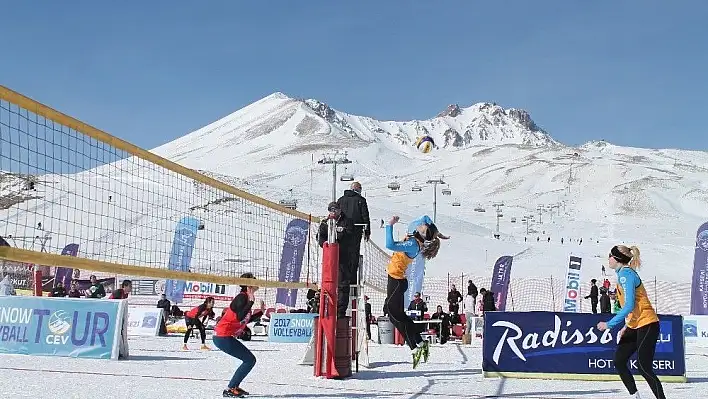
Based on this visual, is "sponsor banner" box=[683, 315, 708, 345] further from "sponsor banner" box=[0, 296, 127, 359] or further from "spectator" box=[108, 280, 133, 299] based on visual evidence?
"sponsor banner" box=[0, 296, 127, 359]

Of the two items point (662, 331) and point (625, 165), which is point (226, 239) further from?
point (625, 165)

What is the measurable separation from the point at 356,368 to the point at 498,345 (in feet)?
5.76

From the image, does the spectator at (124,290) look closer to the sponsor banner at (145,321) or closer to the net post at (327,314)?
the sponsor banner at (145,321)

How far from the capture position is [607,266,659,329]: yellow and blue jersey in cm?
668

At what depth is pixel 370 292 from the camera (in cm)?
3612

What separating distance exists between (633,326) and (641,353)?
0.81 ft

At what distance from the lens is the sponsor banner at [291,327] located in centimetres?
1748

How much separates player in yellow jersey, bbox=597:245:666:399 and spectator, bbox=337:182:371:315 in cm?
316

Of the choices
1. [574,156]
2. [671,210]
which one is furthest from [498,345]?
[574,156]

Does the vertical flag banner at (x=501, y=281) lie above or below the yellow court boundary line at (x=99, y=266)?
above

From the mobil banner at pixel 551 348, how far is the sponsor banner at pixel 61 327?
553cm

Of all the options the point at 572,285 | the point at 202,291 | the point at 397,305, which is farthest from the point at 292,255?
the point at 397,305

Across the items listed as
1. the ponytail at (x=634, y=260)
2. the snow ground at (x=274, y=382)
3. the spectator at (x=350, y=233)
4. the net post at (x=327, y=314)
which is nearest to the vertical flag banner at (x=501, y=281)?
the snow ground at (x=274, y=382)

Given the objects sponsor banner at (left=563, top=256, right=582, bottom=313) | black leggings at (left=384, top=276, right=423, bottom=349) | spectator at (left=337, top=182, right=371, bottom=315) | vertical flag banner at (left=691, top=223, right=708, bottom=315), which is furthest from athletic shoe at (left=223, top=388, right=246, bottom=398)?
vertical flag banner at (left=691, top=223, right=708, bottom=315)
